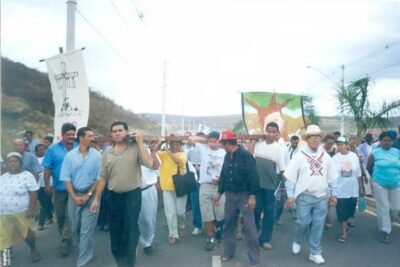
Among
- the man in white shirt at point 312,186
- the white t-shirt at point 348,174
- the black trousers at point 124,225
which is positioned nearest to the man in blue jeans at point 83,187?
the black trousers at point 124,225

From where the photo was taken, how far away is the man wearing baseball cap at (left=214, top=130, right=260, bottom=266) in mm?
5793

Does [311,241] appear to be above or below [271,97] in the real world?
below

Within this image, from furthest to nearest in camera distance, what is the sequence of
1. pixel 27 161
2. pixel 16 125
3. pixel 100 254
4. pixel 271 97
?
pixel 16 125 < pixel 271 97 < pixel 27 161 < pixel 100 254

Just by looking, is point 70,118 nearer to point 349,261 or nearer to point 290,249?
point 290,249

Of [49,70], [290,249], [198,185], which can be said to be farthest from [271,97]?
[49,70]

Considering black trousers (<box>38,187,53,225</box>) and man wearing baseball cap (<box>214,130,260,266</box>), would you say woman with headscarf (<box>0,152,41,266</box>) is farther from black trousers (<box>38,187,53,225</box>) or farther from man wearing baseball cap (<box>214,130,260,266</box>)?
man wearing baseball cap (<box>214,130,260,266</box>)

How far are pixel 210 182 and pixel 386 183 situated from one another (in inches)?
116

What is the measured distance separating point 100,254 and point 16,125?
47.4 feet

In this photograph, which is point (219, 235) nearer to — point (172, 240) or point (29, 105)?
point (172, 240)

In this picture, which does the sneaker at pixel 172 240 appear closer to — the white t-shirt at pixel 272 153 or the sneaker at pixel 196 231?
the sneaker at pixel 196 231

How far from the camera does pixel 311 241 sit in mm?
5918

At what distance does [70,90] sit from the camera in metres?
7.67

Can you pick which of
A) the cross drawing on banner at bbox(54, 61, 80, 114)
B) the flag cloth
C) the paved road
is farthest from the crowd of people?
the flag cloth

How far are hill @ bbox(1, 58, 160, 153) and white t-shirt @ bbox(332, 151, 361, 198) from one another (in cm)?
1089
